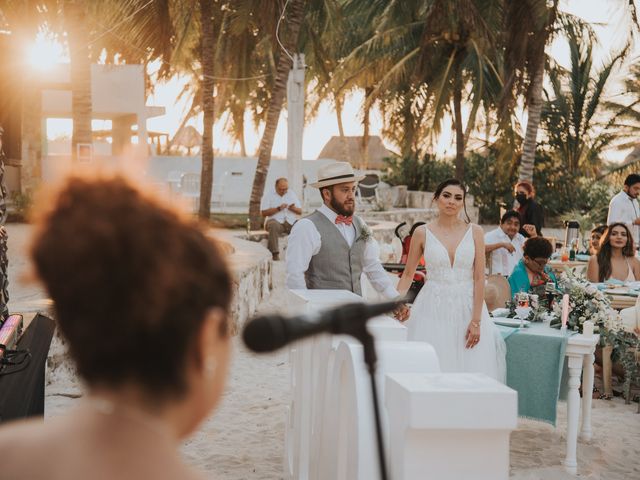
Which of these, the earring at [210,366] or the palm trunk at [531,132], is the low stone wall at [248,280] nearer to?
the earring at [210,366]

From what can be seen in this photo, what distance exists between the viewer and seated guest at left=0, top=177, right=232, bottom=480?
0.97 m

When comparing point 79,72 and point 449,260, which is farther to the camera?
point 79,72

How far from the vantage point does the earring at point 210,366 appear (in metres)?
1.05

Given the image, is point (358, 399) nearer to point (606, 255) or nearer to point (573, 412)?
point (573, 412)

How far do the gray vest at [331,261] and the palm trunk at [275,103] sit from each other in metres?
13.9

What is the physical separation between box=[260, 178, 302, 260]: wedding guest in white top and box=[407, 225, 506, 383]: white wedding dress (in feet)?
33.5

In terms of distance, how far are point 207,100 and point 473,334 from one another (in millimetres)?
16089

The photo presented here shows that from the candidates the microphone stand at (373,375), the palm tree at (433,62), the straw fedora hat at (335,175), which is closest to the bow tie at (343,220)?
the straw fedora hat at (335,175)

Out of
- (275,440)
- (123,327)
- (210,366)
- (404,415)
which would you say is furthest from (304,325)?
(275,440)

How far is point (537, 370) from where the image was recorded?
5945mm

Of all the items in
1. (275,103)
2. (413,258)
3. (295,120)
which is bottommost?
(413,258)

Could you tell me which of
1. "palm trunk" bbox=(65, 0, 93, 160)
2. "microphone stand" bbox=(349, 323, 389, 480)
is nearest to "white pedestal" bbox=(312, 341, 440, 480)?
"microphone stand" bbox=(349, 323, 389, 480)

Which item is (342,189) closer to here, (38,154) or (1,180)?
(1,180)

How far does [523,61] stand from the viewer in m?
18.1
